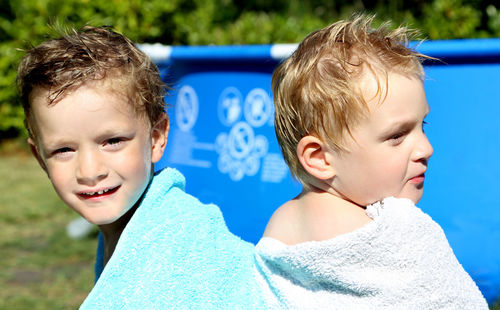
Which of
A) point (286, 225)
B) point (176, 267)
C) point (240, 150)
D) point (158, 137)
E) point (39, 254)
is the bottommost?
point (176, 267)

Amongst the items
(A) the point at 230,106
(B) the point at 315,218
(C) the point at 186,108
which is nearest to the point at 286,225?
(B) the point at 315,218

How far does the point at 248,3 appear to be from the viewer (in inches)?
319

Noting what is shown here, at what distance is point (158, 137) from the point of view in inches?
74.9

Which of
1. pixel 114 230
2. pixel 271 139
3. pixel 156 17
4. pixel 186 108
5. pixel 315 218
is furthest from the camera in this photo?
pixel 156 17

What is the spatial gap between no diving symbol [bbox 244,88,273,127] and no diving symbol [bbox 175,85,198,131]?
355 millimetres

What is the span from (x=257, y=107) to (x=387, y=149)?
1.30m

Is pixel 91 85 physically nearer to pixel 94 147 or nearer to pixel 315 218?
pixel 94 147

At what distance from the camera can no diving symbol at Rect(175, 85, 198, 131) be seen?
3.13 meters

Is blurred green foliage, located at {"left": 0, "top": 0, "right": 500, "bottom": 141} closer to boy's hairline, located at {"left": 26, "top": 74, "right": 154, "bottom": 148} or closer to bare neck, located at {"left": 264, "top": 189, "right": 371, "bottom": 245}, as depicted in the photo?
boy's hairline, located at {"left": 26, "top": 74, "right": 154, "bottom": 148}

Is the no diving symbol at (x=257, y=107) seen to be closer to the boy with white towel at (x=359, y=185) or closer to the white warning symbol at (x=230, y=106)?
the white warning symbol at (x=230, y=106)

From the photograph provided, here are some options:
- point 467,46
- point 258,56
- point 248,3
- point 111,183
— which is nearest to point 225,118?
point 258,56

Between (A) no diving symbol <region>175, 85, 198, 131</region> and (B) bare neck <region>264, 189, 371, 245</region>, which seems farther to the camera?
(A) no diving symbol <region>175, 85, 198, 131</region>

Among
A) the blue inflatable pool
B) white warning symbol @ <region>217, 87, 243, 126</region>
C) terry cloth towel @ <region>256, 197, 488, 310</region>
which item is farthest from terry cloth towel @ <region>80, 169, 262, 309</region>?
white warning symbol @ <region>217, 87, 243, 126</region>

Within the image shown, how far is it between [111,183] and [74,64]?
32 centimetres
